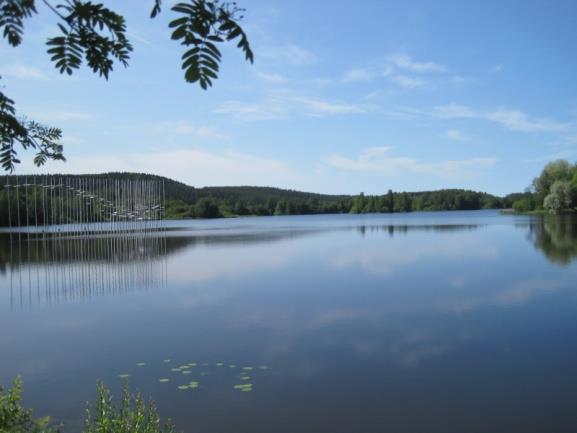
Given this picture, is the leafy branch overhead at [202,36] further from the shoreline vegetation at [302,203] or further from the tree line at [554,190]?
the shoreline vegetation at [302,203]

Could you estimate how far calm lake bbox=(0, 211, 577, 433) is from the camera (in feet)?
23.5

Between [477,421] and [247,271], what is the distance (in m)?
16.0

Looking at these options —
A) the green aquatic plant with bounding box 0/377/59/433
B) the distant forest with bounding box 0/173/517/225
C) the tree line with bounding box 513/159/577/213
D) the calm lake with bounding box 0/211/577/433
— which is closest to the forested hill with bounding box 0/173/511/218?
the distant forest with bounding box 0/173/517/225

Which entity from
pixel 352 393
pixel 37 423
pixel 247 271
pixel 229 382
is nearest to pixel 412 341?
pixel 352 393

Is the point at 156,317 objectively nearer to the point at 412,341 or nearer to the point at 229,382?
the point at 229,382

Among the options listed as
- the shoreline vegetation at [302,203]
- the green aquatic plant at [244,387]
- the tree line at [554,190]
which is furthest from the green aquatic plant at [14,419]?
the shoreline vegetation at [302,203]

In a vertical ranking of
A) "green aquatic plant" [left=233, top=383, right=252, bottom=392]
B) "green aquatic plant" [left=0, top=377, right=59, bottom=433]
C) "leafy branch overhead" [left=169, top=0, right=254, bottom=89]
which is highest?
"leafy branch overhead" [left=169, top=0, right=254, bottom=89]

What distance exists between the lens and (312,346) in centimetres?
1033

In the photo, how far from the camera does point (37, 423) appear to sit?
4.55m

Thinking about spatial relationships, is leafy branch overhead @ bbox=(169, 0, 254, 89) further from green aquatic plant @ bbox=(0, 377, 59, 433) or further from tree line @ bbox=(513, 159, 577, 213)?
tree line @ bbox=(513, 159, 577, 213)

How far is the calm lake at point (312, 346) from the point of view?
7.17m

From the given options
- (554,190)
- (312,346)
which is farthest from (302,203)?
(312,346)

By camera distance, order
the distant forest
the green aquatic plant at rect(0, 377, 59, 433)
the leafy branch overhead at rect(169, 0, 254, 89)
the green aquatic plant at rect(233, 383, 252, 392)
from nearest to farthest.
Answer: the leafy branch overhead at rect(169, 0, 254, 89)
the green aquatic plant at rect(0, 377, 59, 433)
the green aquatic plant at rect(233, 383, 252, 392)
the distant forest

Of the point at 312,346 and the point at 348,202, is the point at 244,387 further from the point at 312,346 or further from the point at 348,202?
the point at 348,202
